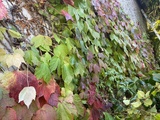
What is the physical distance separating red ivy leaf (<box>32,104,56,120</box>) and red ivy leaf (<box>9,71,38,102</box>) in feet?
0.36

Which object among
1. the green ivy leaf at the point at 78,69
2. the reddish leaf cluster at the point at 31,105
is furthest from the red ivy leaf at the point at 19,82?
the green ivy leaf at the point at 78,69

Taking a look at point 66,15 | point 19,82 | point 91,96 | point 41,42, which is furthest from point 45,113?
point 66,15

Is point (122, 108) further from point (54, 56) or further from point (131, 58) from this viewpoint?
point (131, 58)

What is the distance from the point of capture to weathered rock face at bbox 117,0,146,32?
175 inches

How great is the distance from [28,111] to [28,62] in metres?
0.28

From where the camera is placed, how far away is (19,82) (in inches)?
36.4

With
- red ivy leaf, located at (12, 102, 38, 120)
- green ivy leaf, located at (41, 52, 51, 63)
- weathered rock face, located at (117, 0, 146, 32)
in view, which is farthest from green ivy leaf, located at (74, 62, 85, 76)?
weathered rock face, located at (117, 0, 146, 32)

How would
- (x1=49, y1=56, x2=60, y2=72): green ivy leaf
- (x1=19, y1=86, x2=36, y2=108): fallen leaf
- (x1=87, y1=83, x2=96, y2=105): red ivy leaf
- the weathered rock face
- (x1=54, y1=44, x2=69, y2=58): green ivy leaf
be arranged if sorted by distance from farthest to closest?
the weathered rock face < (x1=87, y1=83, x2=96, y2=105): red ivy leaf < (x1=54, y1=44, x2=69, y2=58): green ivy leaf < (x1=49, y1=56, x2=60, y2=72): green ivy leaf < (x1=19, y1=86, x2=36, y2=108): fallen leaf

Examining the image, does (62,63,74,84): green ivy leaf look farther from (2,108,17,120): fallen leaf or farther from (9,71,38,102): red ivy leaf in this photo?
(2,108,17,120): fallen leaf

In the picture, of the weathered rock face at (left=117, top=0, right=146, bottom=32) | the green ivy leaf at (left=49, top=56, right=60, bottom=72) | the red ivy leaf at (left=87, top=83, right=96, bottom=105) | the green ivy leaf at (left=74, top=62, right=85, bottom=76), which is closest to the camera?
the green ivy leaf at (left=49, top=56, right=60, bottom=72)

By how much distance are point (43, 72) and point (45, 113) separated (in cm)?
22

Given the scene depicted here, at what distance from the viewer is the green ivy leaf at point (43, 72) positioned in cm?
106

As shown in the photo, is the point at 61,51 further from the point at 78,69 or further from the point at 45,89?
the point at 45,89

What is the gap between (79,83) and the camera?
60.1 inches
